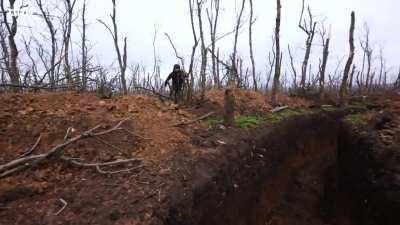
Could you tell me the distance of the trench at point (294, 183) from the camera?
19.7ft

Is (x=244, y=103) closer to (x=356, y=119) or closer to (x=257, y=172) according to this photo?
(x=356, y=119)

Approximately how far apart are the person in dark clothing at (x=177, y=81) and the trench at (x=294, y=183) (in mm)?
2706

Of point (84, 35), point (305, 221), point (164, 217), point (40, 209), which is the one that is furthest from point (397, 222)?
point (84, 35)

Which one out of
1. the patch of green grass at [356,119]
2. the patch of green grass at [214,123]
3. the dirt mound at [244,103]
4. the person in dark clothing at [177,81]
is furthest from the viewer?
the patch of green grass at [356,119]

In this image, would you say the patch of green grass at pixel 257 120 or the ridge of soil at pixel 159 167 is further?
the patch of green grass at pixel 257 120

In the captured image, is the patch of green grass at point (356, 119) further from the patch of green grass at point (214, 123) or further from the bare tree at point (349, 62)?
the patch of green grass at point (214, 123)

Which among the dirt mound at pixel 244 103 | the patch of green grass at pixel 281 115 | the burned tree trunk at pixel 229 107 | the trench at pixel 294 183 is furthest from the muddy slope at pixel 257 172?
the dirt mound at pixel 244 103

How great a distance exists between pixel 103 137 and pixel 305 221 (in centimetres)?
573

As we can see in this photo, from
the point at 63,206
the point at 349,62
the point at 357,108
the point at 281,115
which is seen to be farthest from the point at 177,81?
the point at 349,62

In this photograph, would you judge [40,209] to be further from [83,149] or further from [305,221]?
[305,221]

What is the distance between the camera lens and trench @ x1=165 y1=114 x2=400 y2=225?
19.7 feet

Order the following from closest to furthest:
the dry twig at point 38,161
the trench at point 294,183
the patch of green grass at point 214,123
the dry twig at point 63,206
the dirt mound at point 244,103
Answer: the dry twig at point 63,206, the dry twig at point 38,161, the trench at point 294,183, the patch of green grass at point 214,123, the dirt mound at point 244,103

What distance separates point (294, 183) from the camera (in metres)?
9.81

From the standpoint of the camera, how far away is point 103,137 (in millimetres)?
6113
